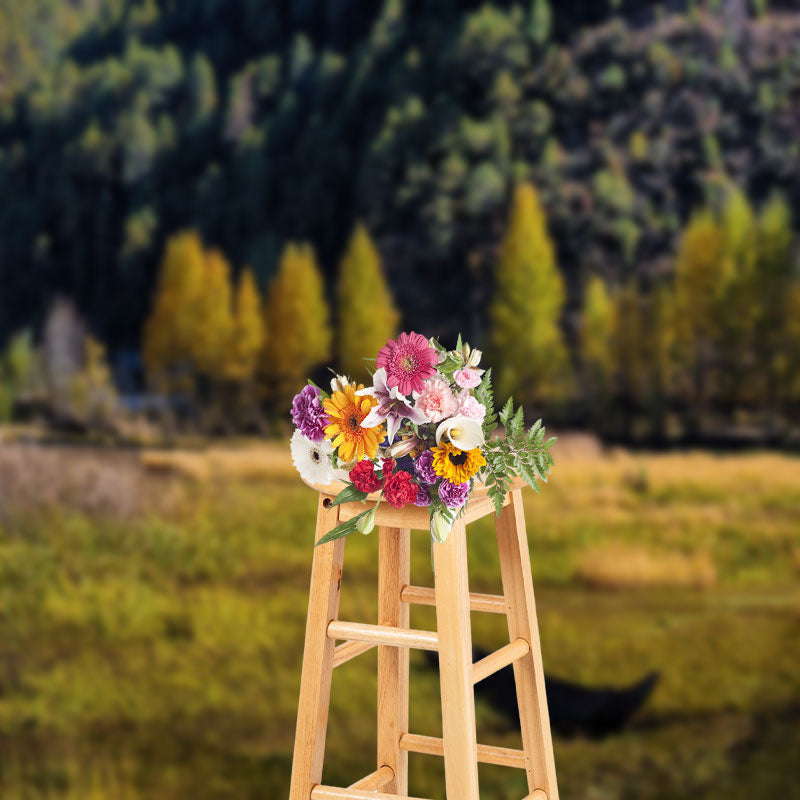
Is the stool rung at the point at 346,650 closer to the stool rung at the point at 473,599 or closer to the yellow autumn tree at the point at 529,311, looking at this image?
the stool rung at the point at 473,599

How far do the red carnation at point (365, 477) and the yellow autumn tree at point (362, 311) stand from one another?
4.71 meters

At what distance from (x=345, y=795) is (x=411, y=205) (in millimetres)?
5353

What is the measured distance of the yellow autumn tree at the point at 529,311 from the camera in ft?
23.3

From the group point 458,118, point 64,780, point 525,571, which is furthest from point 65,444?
point 525,571

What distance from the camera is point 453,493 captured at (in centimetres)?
232

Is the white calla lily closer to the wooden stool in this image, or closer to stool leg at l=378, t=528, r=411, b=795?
the wooden stool

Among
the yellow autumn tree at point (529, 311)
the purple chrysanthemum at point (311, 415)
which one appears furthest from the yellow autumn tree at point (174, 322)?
the purple chrysanthemum at point (311, 415)

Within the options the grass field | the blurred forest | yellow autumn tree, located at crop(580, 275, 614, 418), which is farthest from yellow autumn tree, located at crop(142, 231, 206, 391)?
yellow autumn tree, located at crop(580, 275, 614, 418)

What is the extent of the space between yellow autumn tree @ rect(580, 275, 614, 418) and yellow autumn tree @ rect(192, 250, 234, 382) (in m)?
2.12

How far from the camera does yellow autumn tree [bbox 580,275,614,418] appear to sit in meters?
7.17

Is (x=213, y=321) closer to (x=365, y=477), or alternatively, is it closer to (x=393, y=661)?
(x=393, y=661)

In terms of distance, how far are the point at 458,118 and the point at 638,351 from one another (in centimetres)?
178

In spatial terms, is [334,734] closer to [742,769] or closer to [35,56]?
[742,769]

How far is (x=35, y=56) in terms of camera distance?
7.77 m
